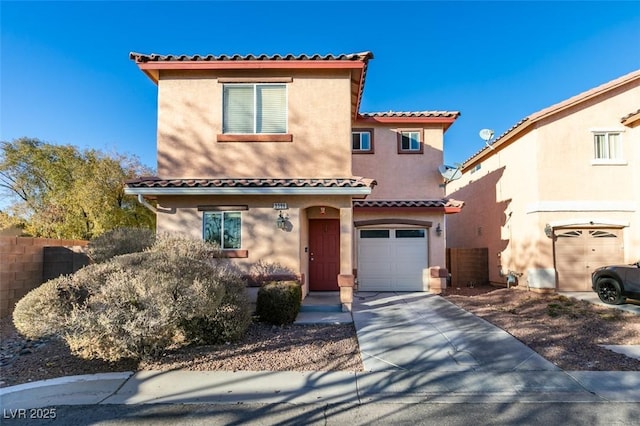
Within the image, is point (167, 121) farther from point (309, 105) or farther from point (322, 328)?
point (322, 328)

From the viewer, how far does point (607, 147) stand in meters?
14.2

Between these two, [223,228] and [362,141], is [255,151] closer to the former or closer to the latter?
[223,228]

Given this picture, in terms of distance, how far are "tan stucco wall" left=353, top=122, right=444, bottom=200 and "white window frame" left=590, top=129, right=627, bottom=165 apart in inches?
221

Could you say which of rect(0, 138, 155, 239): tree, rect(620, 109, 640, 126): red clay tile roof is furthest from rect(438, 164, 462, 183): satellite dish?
rect(0, 138, 155, 239): tree

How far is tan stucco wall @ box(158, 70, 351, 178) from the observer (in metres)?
10.8

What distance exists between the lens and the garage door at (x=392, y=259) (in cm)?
1420

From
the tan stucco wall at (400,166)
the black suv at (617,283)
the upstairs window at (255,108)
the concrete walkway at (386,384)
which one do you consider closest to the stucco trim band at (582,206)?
the black suv at (617,283)

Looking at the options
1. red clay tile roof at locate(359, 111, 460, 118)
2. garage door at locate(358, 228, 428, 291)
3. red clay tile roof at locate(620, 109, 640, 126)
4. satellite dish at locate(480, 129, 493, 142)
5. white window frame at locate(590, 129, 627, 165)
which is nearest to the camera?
red clay tile roof at locate(620, 109, 640, 126)

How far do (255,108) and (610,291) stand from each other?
12.2 m

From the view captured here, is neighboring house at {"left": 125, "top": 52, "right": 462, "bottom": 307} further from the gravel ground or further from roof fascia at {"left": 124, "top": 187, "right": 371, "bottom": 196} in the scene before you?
the gravel ground

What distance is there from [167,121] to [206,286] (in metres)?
6.21

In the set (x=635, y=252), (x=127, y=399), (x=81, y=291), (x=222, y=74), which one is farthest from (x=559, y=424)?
(x=635, y=252)

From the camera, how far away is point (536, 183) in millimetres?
13922

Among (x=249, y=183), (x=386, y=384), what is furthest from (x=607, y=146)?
(x=386, y=384)
